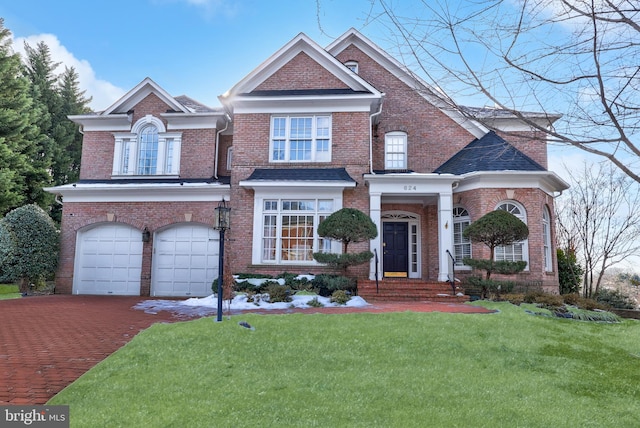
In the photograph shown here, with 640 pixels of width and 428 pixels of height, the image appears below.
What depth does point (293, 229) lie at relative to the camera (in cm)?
1331

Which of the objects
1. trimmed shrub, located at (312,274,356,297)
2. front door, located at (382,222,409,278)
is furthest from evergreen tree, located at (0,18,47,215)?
front door, located at (382,222,409,278)

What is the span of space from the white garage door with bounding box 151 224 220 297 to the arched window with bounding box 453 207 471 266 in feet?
27.8

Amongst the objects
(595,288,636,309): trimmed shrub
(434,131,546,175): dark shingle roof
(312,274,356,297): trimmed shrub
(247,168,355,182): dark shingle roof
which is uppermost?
(434,131,546,175): dark shingle roof

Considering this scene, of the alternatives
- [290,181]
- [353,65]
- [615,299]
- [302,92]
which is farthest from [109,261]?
[615,299]

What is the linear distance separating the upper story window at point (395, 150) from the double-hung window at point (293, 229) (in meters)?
3.55

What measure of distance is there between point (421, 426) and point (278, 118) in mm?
12130

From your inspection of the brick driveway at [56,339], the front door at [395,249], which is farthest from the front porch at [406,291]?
the front door at [395,249]

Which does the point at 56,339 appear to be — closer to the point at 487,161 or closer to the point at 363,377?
the point at 363,377

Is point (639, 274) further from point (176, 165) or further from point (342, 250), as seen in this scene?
point (176, 165)

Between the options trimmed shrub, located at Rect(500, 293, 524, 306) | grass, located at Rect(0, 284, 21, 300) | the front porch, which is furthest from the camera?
grass, located at Rect(0, 284, 21, 300)

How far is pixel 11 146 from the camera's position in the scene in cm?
2012

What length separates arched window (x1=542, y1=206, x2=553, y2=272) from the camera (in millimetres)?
13602

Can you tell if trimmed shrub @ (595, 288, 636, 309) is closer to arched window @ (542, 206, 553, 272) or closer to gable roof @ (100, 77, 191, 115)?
arched window @ (542, 206, 553, 272)

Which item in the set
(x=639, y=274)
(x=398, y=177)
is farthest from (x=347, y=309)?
(x=639, y=274)
